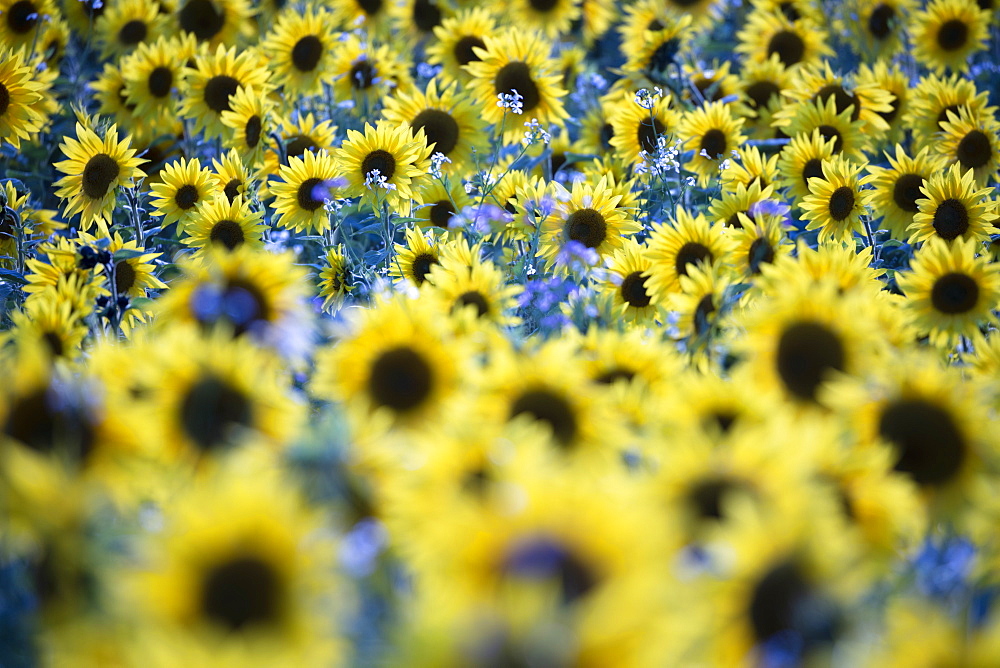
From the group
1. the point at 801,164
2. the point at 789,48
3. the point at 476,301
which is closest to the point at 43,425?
the point at 476,301

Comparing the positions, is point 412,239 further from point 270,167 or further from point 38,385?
point 38,385

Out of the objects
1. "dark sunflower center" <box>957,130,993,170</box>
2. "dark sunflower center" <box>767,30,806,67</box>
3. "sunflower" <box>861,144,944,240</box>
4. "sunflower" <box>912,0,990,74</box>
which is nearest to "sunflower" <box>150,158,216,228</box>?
"sunflower" <box>861,144,944,240</box>

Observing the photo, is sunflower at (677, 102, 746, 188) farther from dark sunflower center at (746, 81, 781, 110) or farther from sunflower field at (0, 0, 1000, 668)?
dark sunflower center at (746, 81, 781, 110)

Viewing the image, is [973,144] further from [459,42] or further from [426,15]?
[426,15]

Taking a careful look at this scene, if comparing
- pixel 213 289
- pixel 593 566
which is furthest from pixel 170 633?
pixel 213 289

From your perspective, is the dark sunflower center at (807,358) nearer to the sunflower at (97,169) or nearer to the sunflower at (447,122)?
the sunflower at (447,122)

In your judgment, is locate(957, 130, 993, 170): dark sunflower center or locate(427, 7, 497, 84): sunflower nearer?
locate(957, 130, 993, 170): dark sunflower center
